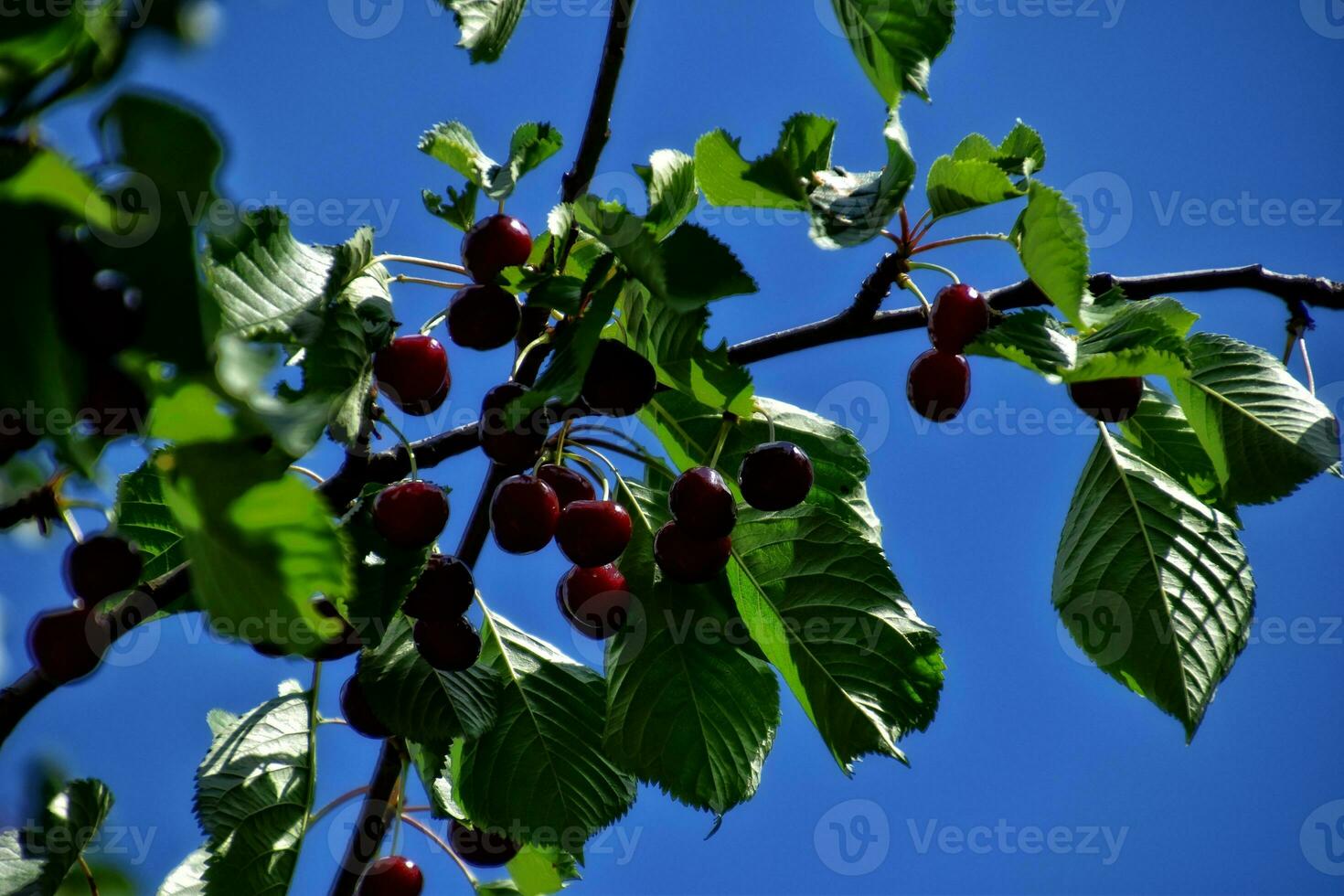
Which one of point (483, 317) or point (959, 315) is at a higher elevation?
point (959, 315)

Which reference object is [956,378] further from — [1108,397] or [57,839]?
A: [57,839]

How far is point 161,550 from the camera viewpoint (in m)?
1.68

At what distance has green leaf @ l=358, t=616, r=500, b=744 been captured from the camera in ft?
5.25

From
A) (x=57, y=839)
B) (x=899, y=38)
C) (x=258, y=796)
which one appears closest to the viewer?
(x=899, y=38)

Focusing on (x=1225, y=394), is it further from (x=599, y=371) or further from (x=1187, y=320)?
(x=599, y=371)

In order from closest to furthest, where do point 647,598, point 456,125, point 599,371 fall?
point 599,371 < point 456,125 < point 647,598

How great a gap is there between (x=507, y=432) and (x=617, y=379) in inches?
6.3

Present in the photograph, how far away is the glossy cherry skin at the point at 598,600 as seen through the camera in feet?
5.73

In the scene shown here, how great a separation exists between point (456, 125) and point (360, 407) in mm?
515

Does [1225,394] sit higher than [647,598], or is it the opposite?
[1225,394]

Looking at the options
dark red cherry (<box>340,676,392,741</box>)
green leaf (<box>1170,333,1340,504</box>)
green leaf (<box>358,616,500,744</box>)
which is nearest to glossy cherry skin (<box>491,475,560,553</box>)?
green leaf (<box>358,616,500,744</box>)

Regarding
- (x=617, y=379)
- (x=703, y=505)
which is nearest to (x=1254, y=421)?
(x=703, y=505)

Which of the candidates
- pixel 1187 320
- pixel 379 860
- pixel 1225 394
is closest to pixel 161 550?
pixel 379 860

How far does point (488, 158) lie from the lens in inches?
67.1
